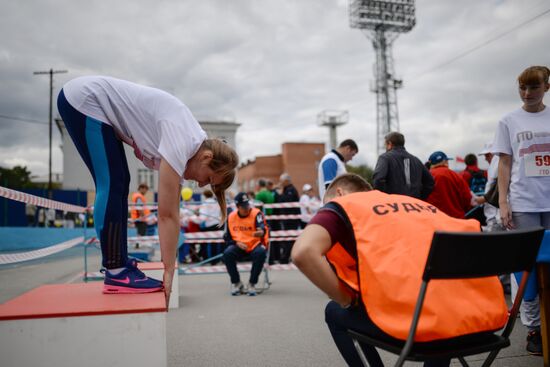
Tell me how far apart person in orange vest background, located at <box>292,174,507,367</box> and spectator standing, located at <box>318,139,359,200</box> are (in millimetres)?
Result: 3902

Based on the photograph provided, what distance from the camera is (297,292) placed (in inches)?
259

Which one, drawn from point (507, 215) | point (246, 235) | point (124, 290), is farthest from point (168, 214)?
point (246, 235)

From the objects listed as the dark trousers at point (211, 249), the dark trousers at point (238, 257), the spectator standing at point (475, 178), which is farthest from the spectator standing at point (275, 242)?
the spectator standing at point (475, 178)

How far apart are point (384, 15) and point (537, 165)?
39604mm

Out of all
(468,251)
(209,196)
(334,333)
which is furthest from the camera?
(209,196)

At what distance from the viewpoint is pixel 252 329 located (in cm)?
434

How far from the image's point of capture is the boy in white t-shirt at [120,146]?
2.40 metres

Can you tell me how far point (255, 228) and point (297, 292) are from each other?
1.16m

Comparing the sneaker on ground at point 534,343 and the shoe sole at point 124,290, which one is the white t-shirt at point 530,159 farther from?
the shoe sole at point 124,290

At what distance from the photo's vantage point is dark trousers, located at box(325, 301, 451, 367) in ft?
6.12

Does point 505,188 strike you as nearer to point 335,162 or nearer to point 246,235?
point 335,162

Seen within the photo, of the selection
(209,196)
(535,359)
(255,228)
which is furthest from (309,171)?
(535,359)

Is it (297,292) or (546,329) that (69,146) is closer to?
(297,292)

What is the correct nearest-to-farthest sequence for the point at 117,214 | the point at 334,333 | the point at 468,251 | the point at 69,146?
the point at 468,251 < the point at 334,333 < the point at 117,214 < the point at 69,146
